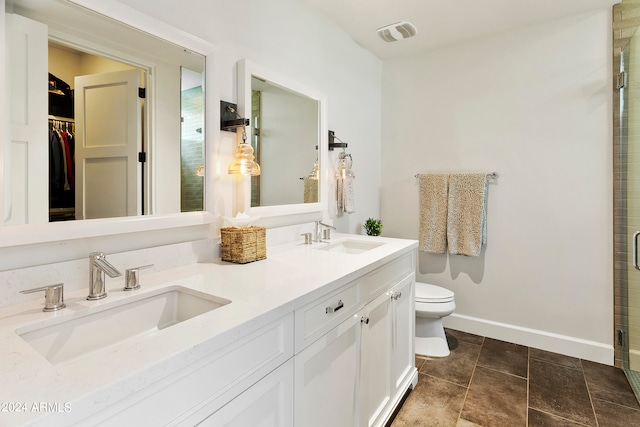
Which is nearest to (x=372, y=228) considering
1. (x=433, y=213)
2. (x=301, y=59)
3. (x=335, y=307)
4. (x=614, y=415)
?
(x=433, y=213)

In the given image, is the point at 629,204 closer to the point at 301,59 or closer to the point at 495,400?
the point at 495,400

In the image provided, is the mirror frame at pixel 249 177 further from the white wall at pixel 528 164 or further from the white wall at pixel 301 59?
the white wall at pixel 528 164

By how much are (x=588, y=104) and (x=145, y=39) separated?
2.70m

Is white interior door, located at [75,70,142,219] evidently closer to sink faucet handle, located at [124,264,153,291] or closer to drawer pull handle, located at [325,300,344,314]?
sink faucet handle, located at [124,264,153,291]

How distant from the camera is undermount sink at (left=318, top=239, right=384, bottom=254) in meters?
2.01

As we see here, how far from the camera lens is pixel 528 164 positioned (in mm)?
2518

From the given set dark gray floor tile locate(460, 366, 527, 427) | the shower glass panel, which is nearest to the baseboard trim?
the shower glass panel

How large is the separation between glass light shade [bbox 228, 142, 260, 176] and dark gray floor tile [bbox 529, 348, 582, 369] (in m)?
2.34

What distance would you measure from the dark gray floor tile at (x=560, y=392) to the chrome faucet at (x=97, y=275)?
215 cm

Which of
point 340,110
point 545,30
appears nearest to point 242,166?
point 340,110

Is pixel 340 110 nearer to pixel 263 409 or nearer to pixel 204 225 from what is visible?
pixel 204 225

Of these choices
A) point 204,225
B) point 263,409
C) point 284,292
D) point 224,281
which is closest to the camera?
point 263,409

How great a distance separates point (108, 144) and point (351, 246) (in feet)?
4.65

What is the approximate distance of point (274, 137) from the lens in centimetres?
189
